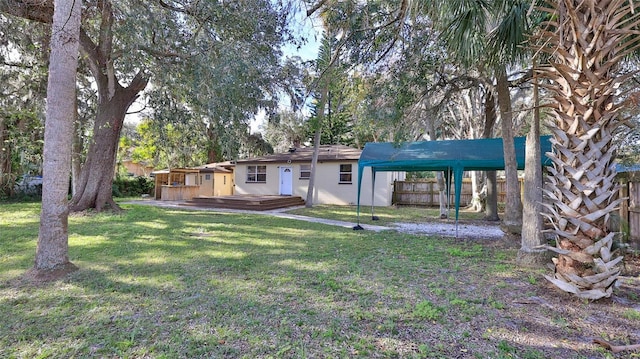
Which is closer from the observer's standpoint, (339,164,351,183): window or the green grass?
the green grass

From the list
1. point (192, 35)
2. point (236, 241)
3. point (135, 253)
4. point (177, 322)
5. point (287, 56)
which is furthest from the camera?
point (287, 56)

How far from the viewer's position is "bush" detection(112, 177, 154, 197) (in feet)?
64.9

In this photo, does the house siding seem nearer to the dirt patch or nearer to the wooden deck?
the wooden deck

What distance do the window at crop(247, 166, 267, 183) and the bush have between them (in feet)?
27.0

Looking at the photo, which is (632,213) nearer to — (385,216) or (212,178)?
(385,216)

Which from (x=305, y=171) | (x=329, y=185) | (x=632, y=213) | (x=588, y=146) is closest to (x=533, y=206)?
(x=632, y=213)

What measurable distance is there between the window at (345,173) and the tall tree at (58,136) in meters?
13.1

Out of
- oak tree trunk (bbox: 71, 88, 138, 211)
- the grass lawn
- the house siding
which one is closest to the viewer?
the grass lawn

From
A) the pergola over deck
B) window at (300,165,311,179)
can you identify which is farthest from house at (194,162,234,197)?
the pergola over deck

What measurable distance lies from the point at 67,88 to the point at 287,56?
18.0ft

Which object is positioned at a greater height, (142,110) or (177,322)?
(142,110)

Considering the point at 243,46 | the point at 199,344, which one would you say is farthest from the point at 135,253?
the point at 243,46

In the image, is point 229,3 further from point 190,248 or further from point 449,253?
point 449,253

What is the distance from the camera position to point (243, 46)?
21.9ft
